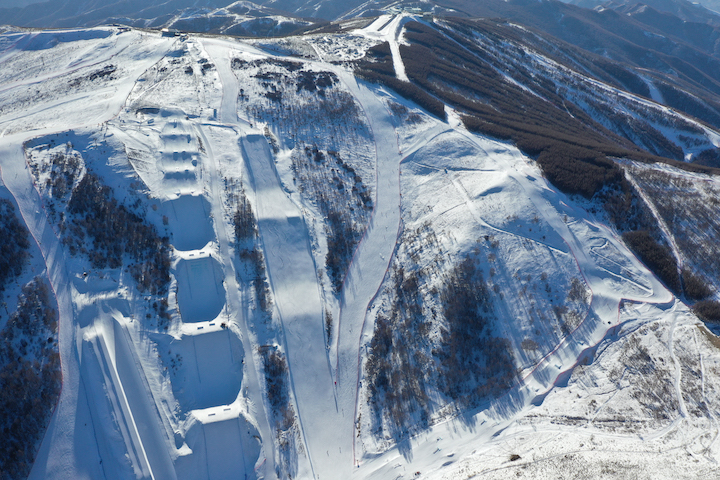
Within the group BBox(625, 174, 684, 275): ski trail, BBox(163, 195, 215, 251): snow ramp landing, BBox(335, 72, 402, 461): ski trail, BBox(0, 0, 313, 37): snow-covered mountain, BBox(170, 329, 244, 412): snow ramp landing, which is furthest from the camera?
BBox(0, 0, 313, 37): snow-covered mountain

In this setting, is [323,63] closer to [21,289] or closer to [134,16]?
[21,289]

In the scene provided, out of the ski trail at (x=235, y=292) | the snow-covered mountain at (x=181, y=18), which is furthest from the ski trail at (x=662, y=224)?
the snow-covered mountain at (x=181, y=18)

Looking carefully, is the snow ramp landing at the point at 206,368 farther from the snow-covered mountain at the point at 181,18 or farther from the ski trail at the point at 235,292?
the snow-covered mountain at the point at 181,18

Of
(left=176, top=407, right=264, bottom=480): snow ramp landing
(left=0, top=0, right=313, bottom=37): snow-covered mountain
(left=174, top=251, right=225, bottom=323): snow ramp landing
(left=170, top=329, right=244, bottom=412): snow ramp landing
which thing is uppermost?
(left=0, top=0, right=313, bottom=37): snow-covered mountain

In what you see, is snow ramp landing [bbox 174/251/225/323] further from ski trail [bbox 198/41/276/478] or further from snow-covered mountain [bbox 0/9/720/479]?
ski trail [bbox 198/41/276/478]

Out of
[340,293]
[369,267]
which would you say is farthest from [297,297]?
[369,267]

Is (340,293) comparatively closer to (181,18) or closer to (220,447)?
(220,447)

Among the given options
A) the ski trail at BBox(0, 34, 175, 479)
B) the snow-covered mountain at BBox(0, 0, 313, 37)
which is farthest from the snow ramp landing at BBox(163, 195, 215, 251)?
the snow-covered mountain at BBox(0, 0, 313, 37)

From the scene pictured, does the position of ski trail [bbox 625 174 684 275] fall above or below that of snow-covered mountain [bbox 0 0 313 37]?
below

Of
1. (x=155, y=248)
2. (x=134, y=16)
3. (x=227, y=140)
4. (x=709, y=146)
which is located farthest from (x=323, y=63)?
(x=134, y=16)
